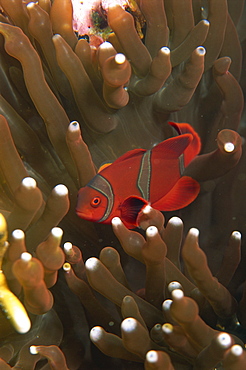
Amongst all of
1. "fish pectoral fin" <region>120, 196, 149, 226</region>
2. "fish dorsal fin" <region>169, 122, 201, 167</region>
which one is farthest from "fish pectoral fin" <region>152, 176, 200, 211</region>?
"fish pectoral fin" <region>120, 196, 149, 226</region>

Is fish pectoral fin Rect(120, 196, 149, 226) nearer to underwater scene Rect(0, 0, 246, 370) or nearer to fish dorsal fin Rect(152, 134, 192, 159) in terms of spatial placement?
underwater scene Rect(0, 0, 246, 370)

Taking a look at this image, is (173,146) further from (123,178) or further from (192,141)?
(123,178)

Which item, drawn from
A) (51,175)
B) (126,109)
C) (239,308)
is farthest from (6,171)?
(239,308)

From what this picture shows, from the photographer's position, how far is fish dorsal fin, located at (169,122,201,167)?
1930 millimetres

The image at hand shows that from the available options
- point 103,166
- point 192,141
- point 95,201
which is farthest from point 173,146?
point 95,201

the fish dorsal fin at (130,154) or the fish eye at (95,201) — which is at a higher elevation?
the fish dorsal fin at (130,154)

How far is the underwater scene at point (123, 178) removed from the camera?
1.28 m

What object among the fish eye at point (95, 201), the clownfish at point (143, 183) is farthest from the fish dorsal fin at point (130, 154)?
the fish eye at point (95, 201)

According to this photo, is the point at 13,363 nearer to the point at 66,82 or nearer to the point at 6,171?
the point at 6,171

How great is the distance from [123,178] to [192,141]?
0.45 metres

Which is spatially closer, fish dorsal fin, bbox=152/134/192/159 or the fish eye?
the fish eye

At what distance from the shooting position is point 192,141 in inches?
75.9

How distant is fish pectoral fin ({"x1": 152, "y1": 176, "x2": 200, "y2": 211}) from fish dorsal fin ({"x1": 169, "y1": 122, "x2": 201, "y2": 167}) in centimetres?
11

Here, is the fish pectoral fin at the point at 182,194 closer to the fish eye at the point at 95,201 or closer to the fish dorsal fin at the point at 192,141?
the fish dorsal fin at the point at 192,141
